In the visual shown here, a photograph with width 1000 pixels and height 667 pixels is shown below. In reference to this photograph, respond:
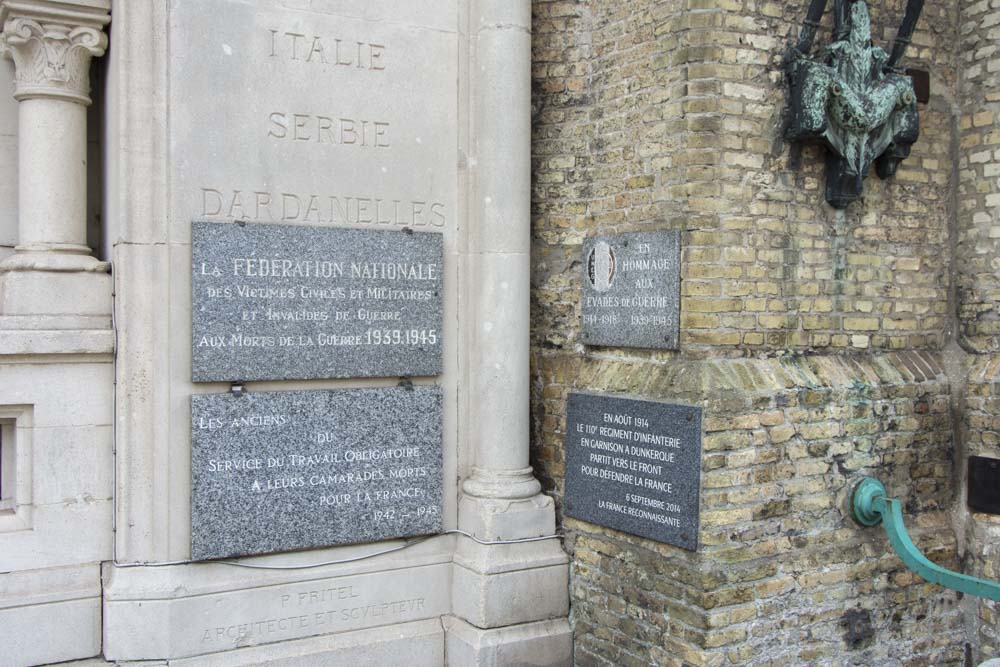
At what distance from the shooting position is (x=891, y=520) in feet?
14.9

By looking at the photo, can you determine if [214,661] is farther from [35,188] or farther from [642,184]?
[642,184]

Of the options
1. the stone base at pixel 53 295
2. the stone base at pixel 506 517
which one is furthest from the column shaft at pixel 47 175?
the stone base at pixel 506 517

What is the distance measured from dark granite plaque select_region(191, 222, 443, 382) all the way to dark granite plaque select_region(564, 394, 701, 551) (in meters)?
0.82

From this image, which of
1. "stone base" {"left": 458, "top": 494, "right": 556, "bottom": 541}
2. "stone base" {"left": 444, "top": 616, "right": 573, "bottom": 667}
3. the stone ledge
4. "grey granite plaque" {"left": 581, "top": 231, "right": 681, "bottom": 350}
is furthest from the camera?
"stone base" {"left": 458, "top": 494, "right": 556, "bottom": 541}

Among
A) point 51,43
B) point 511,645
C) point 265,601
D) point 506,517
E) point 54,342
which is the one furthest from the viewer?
point 506,517

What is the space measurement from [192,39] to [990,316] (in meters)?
3.91

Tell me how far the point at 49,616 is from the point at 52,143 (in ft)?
6.60

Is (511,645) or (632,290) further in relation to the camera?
(511,645)

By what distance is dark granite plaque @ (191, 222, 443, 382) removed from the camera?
429cm

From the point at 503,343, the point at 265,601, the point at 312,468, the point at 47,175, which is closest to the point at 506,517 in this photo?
the point at 503,343

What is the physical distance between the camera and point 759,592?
14.2ft

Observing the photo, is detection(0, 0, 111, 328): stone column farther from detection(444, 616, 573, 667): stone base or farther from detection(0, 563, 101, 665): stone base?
detection(444, 616, 573, 667): stone base

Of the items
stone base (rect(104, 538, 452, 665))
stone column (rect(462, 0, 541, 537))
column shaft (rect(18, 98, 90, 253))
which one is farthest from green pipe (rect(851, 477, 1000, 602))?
column shaft (rect(18, 98, 90, 253))

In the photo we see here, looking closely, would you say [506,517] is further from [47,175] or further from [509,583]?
[47,175]
